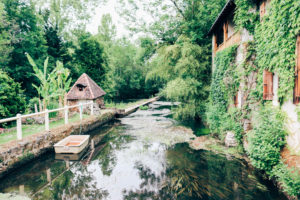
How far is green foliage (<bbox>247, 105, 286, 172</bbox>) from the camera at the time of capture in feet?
17.2

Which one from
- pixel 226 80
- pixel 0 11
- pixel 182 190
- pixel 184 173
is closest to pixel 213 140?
pixel 226 80

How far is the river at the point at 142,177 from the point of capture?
5469 millimetres

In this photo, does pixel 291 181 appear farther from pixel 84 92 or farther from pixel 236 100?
pixel 84 92

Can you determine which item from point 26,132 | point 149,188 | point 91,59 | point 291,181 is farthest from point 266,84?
point 91,59

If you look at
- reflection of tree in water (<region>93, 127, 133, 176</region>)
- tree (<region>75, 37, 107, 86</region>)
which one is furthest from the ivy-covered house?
tree (<region>75, 37, 107, 86</region>)

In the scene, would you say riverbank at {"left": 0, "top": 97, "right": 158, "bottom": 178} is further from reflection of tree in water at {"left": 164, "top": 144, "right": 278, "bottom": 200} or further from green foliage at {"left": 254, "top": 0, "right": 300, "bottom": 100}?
green foliage at {"left": 254, "top": 0, "right": 300, "bottom": 100}

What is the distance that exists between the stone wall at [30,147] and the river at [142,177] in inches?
12.0

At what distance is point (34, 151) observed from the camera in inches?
313

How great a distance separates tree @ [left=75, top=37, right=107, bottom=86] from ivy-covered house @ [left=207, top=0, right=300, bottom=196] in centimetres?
1718

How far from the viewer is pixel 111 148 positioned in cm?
989

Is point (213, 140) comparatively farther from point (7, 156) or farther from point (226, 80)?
point (7, 156)

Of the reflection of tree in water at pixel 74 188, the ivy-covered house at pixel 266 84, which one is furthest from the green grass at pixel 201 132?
the reflection of tree in water at pixel 74 188

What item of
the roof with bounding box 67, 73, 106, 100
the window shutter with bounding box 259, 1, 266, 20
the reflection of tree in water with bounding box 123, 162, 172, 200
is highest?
the window shutter with bounding box 259, 1, 266, 20

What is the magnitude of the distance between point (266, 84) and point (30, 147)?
9306 mm
